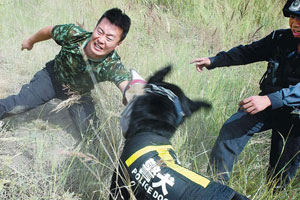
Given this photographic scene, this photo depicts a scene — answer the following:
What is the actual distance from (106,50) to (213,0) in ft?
8.46

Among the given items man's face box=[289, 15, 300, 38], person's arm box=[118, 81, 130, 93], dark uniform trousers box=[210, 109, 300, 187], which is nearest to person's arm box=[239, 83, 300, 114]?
dark uniform trousers box=[210, 109, 300, 187]

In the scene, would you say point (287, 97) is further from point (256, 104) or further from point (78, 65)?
point (78, 65)

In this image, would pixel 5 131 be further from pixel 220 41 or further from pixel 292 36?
pixel 220 41

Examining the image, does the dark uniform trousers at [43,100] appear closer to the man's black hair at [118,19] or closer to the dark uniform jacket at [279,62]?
the man's black hair at [118,19]

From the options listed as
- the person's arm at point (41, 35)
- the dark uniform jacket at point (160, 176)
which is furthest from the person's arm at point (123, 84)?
the person's arm at point (41, 35)

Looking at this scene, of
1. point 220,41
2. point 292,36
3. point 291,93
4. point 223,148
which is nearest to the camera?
point 291,93

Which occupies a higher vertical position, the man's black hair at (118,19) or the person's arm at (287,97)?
the man's black hair at (118,19)

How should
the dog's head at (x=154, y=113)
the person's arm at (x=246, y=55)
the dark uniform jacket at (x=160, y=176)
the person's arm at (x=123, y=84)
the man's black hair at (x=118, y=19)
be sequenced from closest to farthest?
the dark uniform jacket at (x=160, y=176) → the dog's head at (x=154, y=113) → the person's arm at (x=246, y=55) → the person's arm at (x=123, y=84) → the man's black hair at (x=118, y=19)

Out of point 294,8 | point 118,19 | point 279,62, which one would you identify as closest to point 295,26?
point 294,8

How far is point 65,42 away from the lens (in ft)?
7.82

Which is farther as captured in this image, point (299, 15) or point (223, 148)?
point (223, 148)

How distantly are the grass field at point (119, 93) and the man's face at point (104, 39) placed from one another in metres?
0.37

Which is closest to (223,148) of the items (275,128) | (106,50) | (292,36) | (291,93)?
(275,128)

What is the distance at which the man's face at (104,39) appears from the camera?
2234 millimetres
